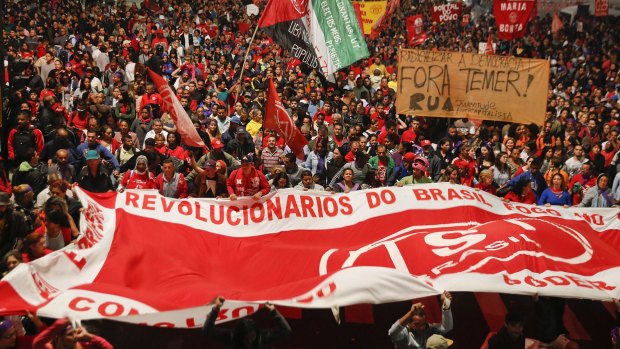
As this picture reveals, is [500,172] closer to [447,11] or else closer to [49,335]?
[49,335]

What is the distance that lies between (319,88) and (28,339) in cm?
1370

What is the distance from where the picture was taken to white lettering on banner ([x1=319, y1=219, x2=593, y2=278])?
28.4ft

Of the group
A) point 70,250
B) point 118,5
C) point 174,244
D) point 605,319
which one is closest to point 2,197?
point 70,250

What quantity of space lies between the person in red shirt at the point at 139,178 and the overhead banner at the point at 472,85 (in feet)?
15.6

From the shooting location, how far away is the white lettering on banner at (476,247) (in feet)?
28.4

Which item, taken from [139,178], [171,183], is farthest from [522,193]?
[139,178]

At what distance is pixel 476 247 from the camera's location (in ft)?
29.2

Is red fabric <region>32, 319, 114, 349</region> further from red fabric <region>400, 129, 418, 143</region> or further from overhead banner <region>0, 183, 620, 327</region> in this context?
red fabric <region>400, 129, 418, 143</region>

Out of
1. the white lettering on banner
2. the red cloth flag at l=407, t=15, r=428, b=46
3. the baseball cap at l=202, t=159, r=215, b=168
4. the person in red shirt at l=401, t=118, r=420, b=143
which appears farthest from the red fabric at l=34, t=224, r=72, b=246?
the red cloth flag at l=407, t=15, r=428, b=46

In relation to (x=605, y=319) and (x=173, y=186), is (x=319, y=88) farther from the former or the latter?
(x=605, y=319)

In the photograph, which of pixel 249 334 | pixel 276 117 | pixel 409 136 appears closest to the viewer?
pixel 249 334

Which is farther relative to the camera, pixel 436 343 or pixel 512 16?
pixel 512 16

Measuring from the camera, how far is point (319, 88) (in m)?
20.1

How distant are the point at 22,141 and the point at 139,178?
93.8 inches
